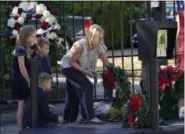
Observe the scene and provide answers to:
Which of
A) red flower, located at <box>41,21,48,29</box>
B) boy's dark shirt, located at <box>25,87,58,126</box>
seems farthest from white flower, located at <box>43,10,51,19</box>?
boy's dark shirt, located at <box>25,87,58,126</box>

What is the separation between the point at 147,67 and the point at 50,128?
4.38 ft

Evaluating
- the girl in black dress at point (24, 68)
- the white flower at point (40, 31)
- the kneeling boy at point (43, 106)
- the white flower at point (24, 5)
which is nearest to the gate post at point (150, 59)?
the kneeling boy at point (43, 106)

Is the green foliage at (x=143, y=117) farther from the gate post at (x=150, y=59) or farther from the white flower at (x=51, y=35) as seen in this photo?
the white flower at (x=51, y=35)

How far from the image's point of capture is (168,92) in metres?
7.02

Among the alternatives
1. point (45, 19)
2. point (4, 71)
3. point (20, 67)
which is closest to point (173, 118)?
point (20, 67)

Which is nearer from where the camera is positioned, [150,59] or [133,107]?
[150,59]

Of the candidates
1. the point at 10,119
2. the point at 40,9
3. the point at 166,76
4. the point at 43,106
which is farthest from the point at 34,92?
the point at 40,9

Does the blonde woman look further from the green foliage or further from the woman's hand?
the green foliage

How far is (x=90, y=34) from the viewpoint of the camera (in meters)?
6.83

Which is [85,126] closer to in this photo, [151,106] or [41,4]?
[151,106]

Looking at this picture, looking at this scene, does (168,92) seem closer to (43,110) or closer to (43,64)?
(43,110)

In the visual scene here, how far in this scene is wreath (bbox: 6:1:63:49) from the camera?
27.7 ft

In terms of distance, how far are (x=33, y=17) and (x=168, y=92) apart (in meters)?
2.72

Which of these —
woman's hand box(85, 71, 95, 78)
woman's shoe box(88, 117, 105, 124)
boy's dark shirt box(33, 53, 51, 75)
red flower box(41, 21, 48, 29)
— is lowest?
woman's shoe box(88, 117, 105, 124)
